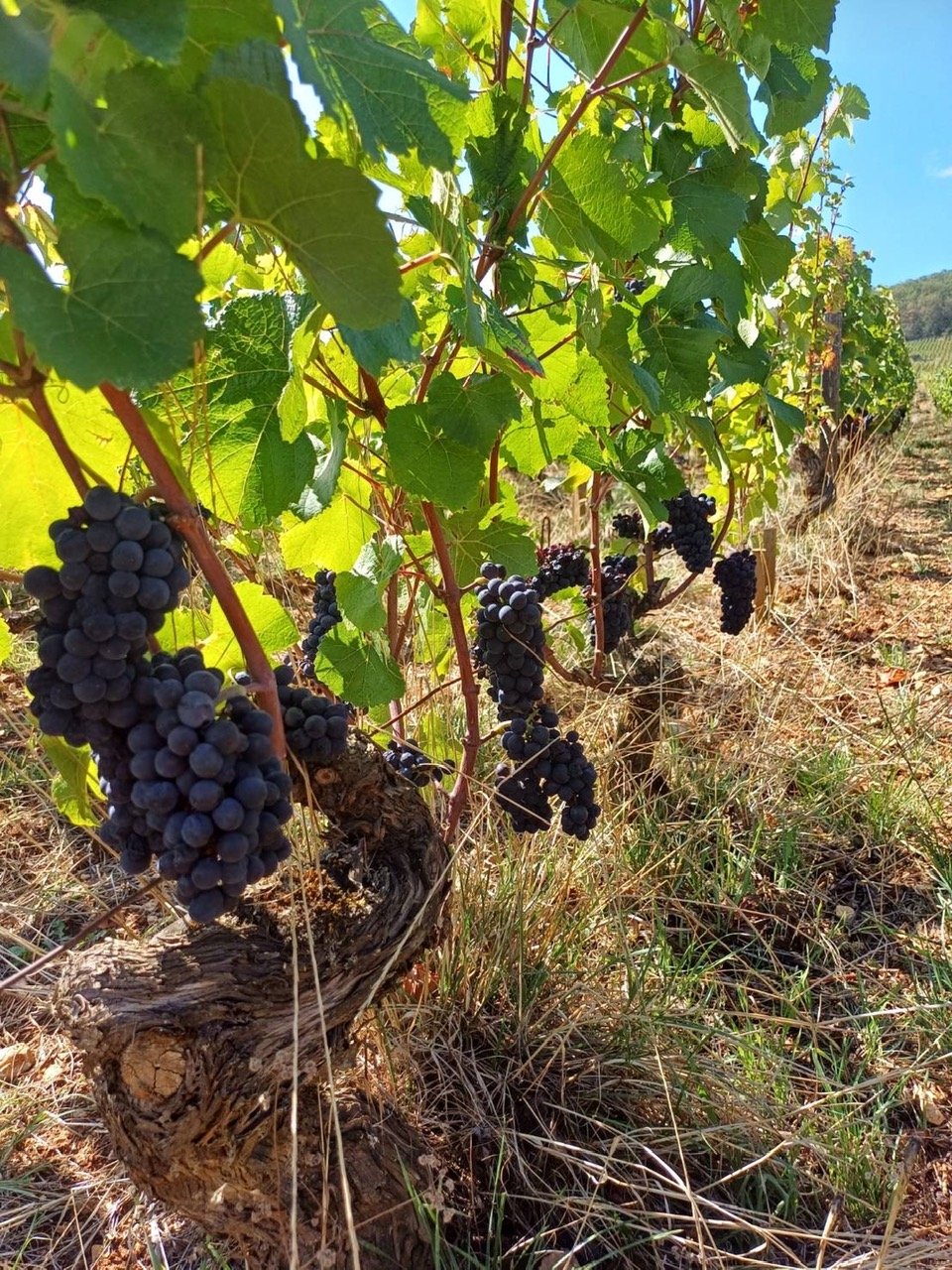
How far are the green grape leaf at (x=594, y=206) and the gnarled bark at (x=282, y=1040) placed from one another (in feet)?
3.02

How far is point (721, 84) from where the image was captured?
1334 mm

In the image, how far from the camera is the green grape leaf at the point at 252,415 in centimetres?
118

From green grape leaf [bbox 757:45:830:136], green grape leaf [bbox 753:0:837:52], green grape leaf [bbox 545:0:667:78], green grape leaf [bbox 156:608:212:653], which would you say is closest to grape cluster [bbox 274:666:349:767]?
green grape leaf [bbox 156:608:212:653]

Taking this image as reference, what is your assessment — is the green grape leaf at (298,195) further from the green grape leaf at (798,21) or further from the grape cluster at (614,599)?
the grape cluster at (614,599)

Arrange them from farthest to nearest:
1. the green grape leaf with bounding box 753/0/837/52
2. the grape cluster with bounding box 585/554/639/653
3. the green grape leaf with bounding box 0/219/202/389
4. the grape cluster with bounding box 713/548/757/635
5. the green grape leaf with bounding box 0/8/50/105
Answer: the grape cluster with bounding box 713/548/757/635, the grape cluster with bounding box 585/554/639/653, the green grape leaf with bounding box 753/0/837/52, the green grape leaf with bounding box 0/219/202/389, the green grape leaf with bounding box 0/8/50/105

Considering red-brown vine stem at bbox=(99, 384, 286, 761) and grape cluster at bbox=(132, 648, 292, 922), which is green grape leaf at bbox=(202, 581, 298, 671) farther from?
grape cluster at bbox=(132, 648, 292, 922)

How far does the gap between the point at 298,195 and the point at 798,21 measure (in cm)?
108

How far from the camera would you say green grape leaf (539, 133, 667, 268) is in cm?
140

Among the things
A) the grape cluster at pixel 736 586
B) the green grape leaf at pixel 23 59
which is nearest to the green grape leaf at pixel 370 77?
the green grape leaf at pixel 23 59

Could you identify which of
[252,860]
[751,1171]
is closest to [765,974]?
[751,1171]

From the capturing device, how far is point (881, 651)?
405 centimetres

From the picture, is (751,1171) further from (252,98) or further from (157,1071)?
(252,98)

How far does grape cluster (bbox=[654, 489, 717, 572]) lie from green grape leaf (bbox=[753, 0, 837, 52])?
1.47 m

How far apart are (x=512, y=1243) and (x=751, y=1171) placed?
478mm
